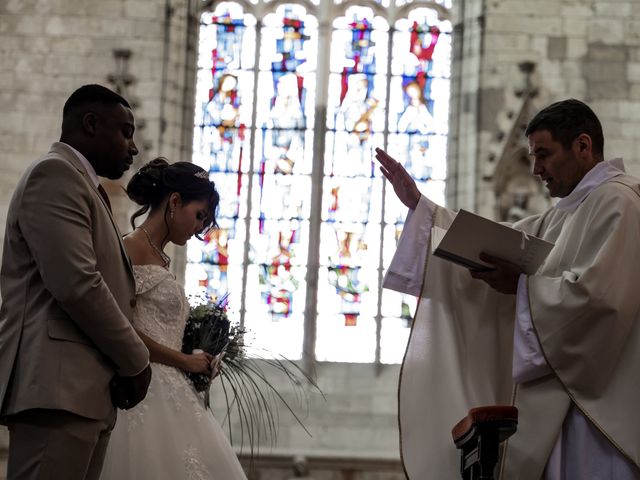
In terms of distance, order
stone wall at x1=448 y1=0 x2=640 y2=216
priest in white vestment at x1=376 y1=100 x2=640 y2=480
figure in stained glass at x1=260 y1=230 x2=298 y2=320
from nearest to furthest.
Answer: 1. priest in white vestment at x1=376 y1=100 x2=640 y2=480
2. stone wall at x1=448 y1=0 x2=640 y2=216
3. figure in stained glass at x1=260 y1=230 x2=298 y2=320

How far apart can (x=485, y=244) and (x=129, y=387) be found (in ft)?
4.91

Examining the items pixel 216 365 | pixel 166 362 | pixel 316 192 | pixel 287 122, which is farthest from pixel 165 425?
pixel 287 122

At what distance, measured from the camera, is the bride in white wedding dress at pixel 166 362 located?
4.35 metres

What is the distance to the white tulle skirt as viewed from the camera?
170 inches

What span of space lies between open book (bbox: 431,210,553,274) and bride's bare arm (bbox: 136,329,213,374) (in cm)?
98

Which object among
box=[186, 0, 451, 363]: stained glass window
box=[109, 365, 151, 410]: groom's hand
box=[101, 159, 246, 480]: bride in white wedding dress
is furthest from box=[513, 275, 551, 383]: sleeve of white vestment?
box=[186, 0, 451, 363]: stained glass window

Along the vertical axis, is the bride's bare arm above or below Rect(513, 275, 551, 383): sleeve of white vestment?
below

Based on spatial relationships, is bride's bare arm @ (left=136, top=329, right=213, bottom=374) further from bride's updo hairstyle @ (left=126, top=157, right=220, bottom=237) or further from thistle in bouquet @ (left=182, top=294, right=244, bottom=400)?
bride's updo hairstyle @ (left=126, top=157, right=220, bottom=237)

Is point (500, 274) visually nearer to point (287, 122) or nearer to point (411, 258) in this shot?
point (411, 258)

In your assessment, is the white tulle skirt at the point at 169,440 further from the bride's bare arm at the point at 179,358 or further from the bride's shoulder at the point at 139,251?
the bride's shoulder at the point at 139,251

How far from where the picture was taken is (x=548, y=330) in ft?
14.3

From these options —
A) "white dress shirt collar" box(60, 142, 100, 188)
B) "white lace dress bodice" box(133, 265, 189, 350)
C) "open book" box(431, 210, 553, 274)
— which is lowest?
"white lace dress bodice" box(133, 265, 189, 350)

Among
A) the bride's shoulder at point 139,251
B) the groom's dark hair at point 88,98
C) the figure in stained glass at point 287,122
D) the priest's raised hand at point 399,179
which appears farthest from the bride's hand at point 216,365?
the figure in stained glass at point 287,122

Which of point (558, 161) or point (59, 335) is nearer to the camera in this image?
point (59, 335)
